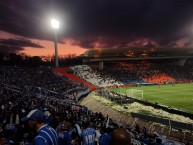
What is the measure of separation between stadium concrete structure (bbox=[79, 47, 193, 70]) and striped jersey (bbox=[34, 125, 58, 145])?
2897 inches

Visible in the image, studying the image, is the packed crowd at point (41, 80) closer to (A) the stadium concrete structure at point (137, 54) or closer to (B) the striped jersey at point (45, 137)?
(A) the stadium concrete structure at point (137, 54)

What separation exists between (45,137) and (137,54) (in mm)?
81140

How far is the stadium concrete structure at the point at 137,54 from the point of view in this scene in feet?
257

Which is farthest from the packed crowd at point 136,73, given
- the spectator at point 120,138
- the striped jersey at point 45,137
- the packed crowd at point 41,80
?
the spectator at point 120,138

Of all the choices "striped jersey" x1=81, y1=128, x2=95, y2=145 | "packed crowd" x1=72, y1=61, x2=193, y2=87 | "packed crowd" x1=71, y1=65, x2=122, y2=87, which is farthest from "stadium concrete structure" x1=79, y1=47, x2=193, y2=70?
"striped jersey" x1=81, y1=128, x2=95, y2=145

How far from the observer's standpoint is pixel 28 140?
853cm

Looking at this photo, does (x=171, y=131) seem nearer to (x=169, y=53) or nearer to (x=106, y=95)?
(x=106, y=95)

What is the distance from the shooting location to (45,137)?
4289mm

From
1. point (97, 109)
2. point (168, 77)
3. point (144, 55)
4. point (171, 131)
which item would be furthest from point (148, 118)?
point (144, 55)

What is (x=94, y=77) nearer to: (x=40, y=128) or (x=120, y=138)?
(x=40, y=128)

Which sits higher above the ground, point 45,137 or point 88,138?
point 45,137

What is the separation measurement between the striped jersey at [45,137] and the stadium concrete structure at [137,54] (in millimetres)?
73582

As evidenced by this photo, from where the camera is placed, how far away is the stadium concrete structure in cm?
7844

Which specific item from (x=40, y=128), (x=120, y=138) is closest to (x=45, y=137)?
(x=40, y=128)
